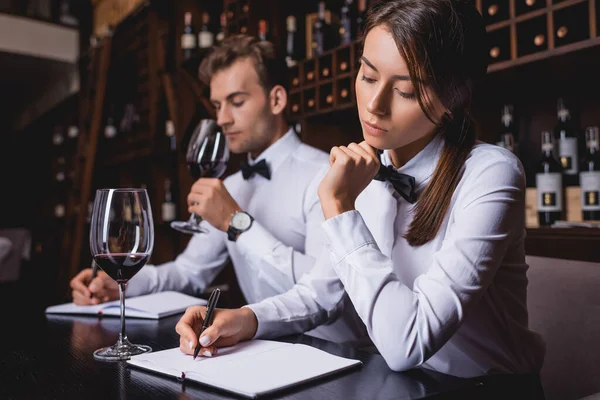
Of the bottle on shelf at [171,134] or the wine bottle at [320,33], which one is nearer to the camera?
the wine bottle at [320,33]

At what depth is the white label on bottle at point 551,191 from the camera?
6.77 ft

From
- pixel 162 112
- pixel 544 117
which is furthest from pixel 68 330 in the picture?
pixel 162 112

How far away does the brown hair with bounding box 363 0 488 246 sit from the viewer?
105cm

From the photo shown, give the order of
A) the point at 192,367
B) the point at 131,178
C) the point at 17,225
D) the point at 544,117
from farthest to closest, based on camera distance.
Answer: the point at 17,225 < the point at 131,178 < the point at 544,117 < the point at 192,367

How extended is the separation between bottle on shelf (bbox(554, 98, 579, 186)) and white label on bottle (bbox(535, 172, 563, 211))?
0.30 ft

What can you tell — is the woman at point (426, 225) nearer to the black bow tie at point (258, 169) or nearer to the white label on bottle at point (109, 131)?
the black bow tie at point (258, 169)

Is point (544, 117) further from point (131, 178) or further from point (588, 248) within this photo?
point (131, 178)

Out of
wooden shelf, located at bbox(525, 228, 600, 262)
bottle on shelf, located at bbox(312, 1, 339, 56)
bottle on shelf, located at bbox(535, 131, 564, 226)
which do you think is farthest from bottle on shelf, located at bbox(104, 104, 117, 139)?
wooden shelf, located at bbox(525, 228, 600, 262)

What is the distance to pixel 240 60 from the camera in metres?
2.02

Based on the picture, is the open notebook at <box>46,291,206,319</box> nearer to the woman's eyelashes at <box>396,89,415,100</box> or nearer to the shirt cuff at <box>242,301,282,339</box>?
the shirt cuff at <box>242,301,282,339</box>

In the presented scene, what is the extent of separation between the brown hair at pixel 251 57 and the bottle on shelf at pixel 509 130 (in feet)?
3.15

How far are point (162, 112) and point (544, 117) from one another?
9.04ft

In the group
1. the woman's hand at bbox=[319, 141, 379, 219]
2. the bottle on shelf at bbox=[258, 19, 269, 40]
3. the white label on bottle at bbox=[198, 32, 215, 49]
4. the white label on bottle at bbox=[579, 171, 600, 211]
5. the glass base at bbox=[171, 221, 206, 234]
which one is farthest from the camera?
the white label on bottle at bbox=[198, 32, 215, 49]

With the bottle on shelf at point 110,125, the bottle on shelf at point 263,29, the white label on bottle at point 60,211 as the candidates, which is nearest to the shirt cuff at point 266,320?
the bottle on shelf at point 263,29
